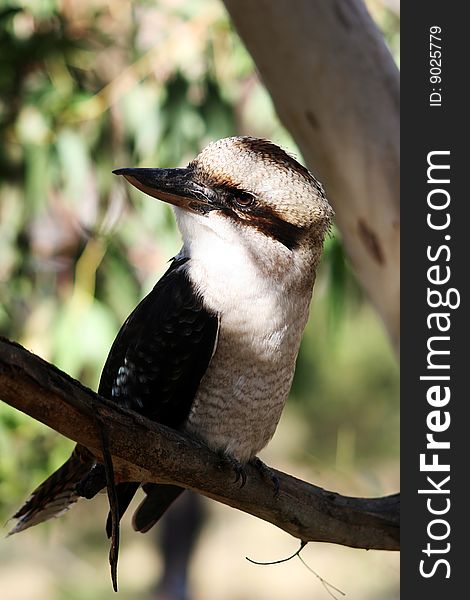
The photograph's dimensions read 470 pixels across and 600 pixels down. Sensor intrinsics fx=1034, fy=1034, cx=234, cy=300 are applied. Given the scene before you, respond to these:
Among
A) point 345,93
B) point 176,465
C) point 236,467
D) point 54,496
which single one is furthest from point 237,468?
point 345,93

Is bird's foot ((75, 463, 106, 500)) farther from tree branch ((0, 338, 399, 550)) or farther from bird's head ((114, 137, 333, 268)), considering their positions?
bird's head ((114, 137, 333, 268))

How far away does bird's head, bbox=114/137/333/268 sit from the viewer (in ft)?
4.68

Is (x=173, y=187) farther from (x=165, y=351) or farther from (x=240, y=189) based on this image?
(x=165, y=351)

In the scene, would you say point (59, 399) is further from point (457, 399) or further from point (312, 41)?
A: point (312, 41)

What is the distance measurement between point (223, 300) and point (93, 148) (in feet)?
5.08

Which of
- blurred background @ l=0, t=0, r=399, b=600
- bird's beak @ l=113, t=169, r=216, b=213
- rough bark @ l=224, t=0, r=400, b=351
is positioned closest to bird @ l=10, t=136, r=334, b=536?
bird's beak @ l=113, t=169, r=216, b=213

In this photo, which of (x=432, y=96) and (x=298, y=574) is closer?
(x=432, y=96)

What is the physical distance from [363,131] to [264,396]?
69 centimetres

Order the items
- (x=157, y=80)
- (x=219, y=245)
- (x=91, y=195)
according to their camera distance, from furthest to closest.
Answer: (x=91, y=195) → (x=157, y=80) → (x=219, y=245)

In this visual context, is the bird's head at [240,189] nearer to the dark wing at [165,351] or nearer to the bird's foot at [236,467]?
the dark wing at [165,351]

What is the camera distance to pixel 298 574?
648 centimetres

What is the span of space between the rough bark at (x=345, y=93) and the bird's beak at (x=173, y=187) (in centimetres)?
63

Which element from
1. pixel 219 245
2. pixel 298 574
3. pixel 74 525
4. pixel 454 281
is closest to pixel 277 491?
pixel 219 245

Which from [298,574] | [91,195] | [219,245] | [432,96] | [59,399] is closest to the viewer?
[59,399]
